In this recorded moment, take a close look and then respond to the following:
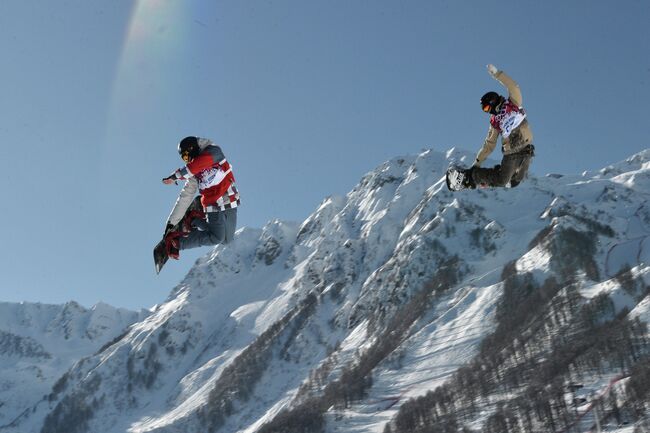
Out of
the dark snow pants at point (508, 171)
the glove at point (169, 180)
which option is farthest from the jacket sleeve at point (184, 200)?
the dark snow pants at point (508, 171)

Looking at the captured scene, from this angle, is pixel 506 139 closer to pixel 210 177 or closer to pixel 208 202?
pixel 210 177

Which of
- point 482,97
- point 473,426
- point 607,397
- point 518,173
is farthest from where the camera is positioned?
point 473,426

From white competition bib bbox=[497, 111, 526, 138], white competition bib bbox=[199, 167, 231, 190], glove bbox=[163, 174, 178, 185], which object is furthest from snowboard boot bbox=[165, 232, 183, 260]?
white competition bib bbox=[497, 111, 526, 138]

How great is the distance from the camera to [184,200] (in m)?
18.6

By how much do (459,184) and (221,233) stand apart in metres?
7.62

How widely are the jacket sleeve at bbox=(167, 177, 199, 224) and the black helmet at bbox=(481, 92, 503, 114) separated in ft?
26.9

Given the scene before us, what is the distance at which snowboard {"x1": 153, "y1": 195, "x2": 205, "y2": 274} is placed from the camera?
19047mm

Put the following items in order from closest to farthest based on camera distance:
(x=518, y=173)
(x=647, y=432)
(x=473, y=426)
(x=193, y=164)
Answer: (x=193, y=164) → (x=518, y=173) → (x=647, y=432) → (x=473, y=426)

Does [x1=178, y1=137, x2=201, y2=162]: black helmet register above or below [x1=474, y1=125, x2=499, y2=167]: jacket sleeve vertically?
above

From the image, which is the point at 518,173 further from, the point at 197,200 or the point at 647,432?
the point at 647,432

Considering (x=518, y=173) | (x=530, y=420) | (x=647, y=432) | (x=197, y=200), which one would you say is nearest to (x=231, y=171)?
(x=197, y=200)

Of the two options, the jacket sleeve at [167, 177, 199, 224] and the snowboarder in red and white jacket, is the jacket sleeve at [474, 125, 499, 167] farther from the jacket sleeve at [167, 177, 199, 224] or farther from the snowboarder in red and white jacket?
the jacket sleeve at [167, 177, 199, 224]

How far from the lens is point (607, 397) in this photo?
594 feet

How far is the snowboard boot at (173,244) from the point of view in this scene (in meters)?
19.1
